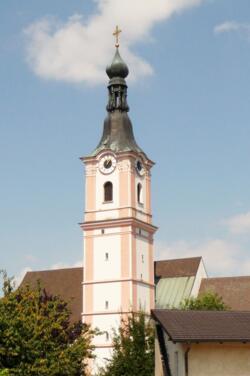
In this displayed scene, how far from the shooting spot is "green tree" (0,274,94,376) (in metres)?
23.7

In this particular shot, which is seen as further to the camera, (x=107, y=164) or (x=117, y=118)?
(x=117, y=118)

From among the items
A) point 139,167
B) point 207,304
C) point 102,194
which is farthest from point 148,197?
point 207,304

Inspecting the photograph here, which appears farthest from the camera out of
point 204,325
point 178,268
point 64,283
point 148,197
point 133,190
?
point 64,283

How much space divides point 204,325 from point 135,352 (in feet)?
29.4

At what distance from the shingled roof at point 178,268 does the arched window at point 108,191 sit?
887 centimetres

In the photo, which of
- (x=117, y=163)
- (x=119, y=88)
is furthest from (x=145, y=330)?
(x=119, y=88)

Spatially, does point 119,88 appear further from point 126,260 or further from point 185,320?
point 185,320

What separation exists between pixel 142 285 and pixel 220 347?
31.8 m

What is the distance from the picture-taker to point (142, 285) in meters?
55.5

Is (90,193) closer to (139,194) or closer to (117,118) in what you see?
(139,194)

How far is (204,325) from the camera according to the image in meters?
24.3

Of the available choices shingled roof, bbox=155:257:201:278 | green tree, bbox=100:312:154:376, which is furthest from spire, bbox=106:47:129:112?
green tree, bbox=100:312:154:376

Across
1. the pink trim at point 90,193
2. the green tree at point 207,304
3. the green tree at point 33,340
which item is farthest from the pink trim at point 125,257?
the green tree at point 33,340

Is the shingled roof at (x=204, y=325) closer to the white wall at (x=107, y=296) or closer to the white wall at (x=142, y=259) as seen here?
the white wall at (x=107, y=296)
